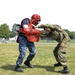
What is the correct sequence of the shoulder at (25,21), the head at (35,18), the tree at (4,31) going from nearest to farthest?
the shoulder at (25,21)
the head at (35,18)
the tree at (4,31)

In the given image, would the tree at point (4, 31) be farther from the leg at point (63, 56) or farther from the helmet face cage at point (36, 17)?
the leg at point (63, 56)

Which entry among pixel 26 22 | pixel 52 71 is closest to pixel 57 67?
pixel 52 71

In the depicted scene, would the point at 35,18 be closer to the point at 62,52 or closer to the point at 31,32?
the point at 31,32

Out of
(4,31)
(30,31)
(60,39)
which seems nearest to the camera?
(30,31)

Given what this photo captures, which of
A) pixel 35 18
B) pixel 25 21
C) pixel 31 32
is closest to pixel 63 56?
pixel 31 32

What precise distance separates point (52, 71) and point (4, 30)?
84.0 metres

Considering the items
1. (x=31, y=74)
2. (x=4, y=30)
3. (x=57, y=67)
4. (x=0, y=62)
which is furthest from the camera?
(x=4, y=30)

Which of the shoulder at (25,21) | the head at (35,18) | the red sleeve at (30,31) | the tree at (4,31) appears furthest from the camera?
the tree at (4,31)

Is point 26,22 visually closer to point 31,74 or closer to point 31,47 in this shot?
point 31,47

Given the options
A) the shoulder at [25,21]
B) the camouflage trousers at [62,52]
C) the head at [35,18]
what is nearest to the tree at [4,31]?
the head at [35,18]

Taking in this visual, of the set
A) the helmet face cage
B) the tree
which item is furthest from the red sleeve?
the tree

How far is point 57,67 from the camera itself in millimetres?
9328

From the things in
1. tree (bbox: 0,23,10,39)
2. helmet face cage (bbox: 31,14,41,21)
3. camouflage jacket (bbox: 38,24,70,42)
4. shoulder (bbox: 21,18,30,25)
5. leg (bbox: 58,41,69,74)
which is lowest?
tree (bbox: 0,23,10,39)

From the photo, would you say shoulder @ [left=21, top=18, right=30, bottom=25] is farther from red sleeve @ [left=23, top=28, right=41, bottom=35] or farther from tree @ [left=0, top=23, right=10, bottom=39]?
tree @ [left=0, top=23, right=10, bottom=39]
